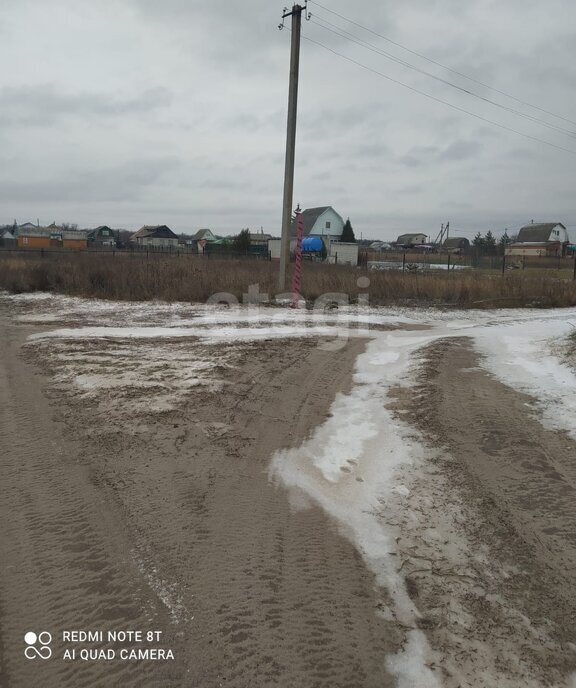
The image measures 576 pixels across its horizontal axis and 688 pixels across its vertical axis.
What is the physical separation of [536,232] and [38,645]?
95.0 metres

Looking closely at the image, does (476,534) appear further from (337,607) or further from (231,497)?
(231,497)

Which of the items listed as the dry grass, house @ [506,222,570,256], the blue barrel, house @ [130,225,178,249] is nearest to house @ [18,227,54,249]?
house @ [130,225,178,249]

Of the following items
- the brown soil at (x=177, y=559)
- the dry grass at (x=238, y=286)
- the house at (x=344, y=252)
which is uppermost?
the house at (x=344, y=252)

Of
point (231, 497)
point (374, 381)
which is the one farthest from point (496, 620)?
point (374, 381)

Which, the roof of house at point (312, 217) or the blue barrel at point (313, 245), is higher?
the roof of house at point (312, 217)

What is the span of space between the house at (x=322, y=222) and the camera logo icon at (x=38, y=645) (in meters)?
66.0

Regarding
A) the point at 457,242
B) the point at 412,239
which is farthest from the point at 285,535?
the point at 412,239

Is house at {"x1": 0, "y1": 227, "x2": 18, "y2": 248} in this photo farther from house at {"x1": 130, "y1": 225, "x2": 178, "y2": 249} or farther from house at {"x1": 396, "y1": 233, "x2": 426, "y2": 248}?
house at {"x1": 396, "y1": 233, "x2": 426, "y2": 248}

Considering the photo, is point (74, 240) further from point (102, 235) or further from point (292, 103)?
point (292, 103)

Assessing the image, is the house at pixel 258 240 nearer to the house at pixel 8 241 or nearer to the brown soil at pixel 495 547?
the house at pixel 8 241

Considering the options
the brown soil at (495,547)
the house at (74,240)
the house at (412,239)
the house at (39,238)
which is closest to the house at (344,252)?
the brown soil at (495,547)

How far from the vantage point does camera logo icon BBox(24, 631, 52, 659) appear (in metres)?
2.26

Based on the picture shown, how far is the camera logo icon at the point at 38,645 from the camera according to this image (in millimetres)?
2264

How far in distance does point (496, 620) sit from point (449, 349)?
22.9 ft
